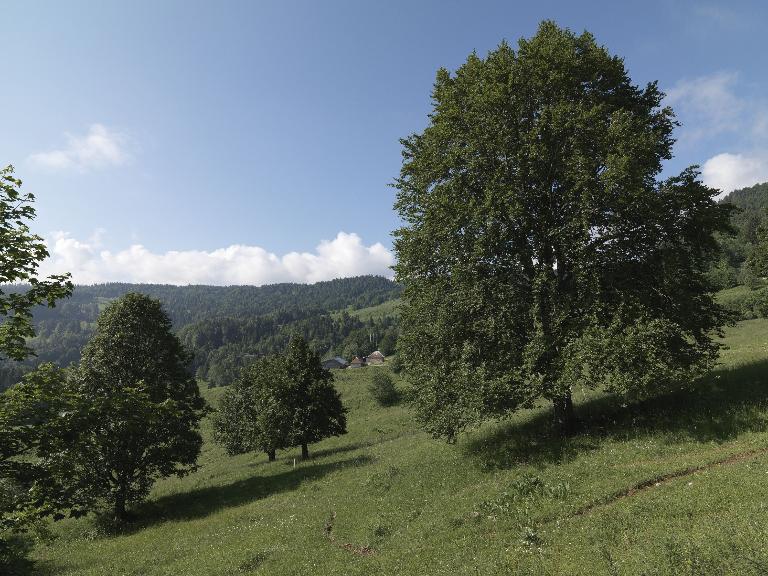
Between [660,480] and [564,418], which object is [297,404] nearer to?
[564,418]

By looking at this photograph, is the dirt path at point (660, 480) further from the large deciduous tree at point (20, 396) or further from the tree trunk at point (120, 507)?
the tree trunk at point (120, 507)

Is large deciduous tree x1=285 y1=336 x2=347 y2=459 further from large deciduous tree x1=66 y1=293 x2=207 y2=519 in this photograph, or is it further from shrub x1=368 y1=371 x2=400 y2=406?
shrub x1=368 y1=371 x2=400 y2=406

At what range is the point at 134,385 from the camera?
2823 cm

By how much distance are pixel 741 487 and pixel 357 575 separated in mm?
11340

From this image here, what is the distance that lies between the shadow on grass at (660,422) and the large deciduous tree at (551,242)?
1.57 metres

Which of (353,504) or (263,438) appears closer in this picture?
(353,504)

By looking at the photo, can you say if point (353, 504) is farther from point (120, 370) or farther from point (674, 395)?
point (120, 370)

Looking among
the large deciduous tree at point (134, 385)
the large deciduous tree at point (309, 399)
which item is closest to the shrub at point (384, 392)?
the large deciduous tree at point (309, 399)

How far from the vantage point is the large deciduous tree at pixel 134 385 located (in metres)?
28.8

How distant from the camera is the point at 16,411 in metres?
9.85

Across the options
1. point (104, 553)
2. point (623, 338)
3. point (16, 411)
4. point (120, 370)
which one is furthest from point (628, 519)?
point (120, 370)

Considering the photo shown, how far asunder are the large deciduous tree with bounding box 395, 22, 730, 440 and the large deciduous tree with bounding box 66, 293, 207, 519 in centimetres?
1875

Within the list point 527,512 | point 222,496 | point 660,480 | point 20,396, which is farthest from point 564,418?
point 222,496

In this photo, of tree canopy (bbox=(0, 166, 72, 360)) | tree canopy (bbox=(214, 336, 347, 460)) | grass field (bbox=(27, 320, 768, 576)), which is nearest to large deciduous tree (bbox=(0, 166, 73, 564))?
tree canopy (bbox=(0, 166, 72, 360))
